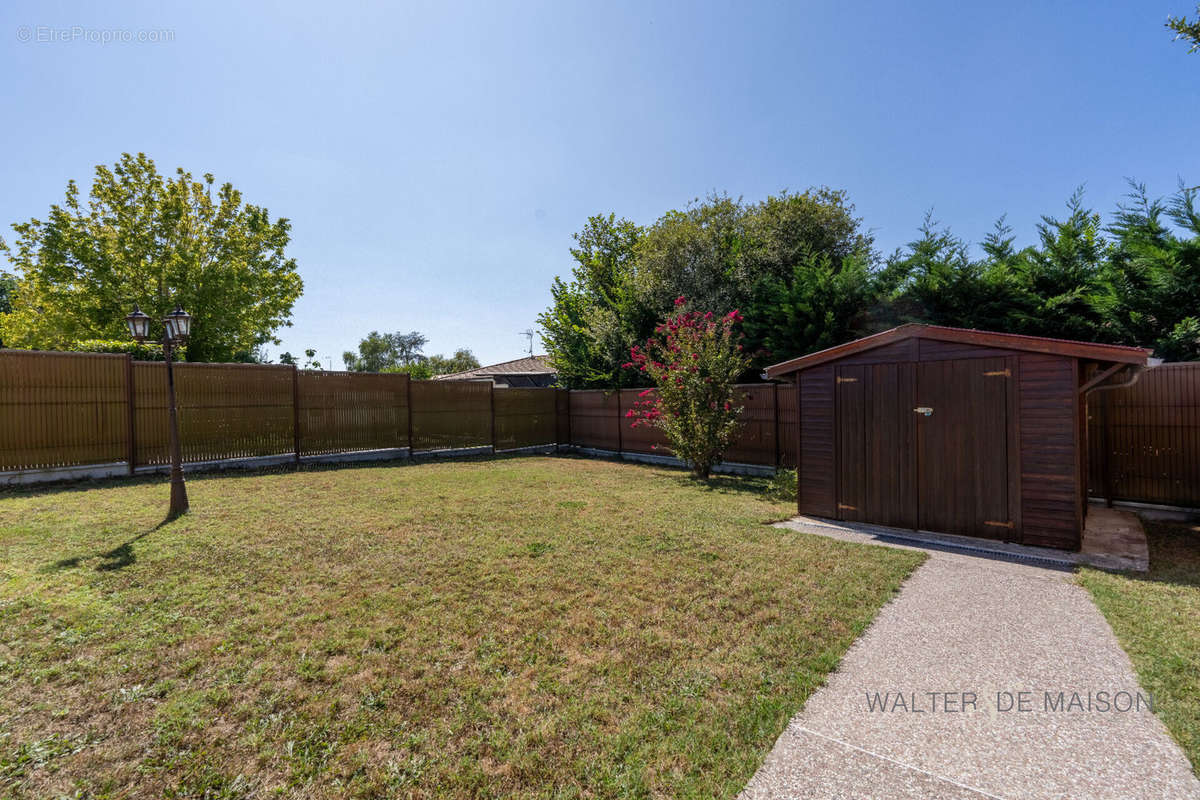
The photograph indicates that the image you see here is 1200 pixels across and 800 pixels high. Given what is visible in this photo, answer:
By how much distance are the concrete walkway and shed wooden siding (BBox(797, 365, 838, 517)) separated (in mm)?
2833

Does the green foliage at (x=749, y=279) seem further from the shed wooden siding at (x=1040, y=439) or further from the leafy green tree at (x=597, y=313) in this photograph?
the shed wooden siding at (x=1040, y=439)

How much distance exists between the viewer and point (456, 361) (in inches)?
2183

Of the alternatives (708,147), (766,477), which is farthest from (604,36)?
(766,477)

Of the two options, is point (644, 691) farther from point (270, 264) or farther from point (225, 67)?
point (270, 264)

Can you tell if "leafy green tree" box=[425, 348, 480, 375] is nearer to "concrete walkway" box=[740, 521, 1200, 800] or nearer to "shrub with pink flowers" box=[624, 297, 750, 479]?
"shrub with pink flowers" box=[624, 297, 750, 479]

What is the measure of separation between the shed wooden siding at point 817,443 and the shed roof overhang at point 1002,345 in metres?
0.27

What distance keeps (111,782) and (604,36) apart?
10.5m

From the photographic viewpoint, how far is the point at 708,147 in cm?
1153

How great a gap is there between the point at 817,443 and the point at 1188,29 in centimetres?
665

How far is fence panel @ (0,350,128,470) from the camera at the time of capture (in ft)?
25.3

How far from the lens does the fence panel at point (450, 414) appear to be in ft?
42.0

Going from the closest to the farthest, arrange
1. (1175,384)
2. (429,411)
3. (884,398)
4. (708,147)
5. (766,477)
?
(884,398)
(1175,384)
(766,477)
(708,147)
(429,411)

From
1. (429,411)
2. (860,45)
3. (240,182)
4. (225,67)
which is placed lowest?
(429,411)

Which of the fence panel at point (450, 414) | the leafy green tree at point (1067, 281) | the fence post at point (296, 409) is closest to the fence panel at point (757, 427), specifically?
the leafy green tree at point (1067, 281)
